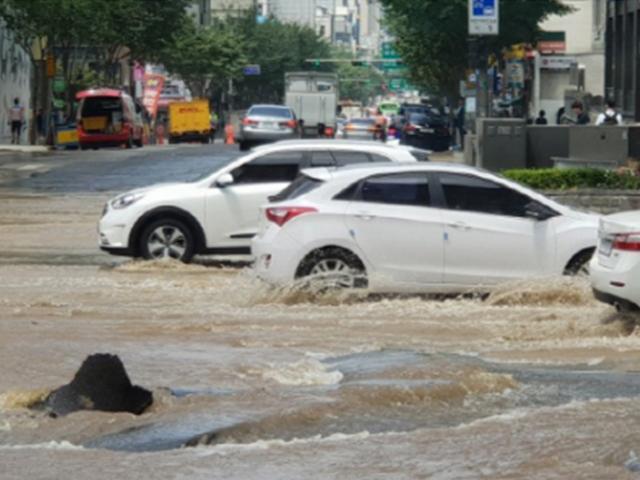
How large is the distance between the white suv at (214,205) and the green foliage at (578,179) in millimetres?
3741

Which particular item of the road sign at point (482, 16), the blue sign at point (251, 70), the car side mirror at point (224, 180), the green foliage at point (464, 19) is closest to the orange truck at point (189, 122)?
the green foliage at point (464, 19)

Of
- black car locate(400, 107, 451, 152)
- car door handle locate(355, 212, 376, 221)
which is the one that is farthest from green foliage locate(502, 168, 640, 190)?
black car locate(400, 107, 451, 152)

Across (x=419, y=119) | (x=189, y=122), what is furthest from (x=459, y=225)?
(x=189, y=122)

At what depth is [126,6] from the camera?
77.2 m

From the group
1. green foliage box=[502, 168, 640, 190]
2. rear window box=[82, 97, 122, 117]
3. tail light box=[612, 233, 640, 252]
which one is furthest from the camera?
rear window box=[82, 97, 122, 117]

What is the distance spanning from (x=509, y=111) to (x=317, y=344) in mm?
45965

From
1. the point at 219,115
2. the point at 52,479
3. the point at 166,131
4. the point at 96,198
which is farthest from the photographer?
the point at 219,115

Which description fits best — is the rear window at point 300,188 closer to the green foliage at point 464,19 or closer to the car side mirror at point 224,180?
the car side mirror at point 224,180

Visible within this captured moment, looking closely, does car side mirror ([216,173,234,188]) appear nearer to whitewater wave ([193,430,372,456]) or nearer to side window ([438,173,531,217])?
side window ([438,173,531,217])

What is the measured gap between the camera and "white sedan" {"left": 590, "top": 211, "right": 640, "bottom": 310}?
46.5ft

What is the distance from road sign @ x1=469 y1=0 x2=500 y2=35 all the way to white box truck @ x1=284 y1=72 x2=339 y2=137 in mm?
37117

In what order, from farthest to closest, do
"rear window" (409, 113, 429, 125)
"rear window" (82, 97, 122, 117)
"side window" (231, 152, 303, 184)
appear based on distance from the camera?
"rear window" (82, 97, 122, 117), "rear window" (409, 113, 429, 125), "side window" (231, 152, 303, 184)

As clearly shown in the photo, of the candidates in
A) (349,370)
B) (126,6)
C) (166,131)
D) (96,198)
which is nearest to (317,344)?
(349,370)

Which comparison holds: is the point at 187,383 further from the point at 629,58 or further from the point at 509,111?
the point at 509,111
